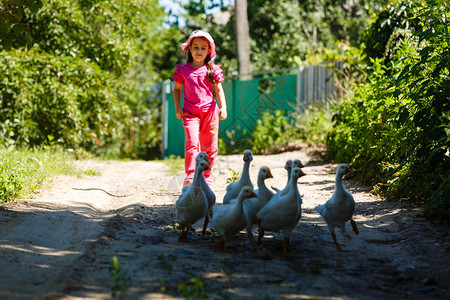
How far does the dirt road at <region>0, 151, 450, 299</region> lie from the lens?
306cm

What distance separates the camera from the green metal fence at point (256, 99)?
11.9 metres

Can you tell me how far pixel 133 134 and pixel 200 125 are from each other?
32.8 ft

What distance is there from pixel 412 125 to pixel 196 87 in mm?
2505

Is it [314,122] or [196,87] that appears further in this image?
[314,122]

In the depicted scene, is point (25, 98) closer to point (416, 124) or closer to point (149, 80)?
point (149, 80)

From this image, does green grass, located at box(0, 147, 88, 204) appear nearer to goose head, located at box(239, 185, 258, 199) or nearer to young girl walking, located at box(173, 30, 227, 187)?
young girl walking, located at box(173, 30, 227, 187)

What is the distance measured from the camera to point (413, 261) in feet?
12.5

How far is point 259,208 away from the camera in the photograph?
400cm

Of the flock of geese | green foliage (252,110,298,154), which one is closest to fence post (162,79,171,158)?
green foliage (252,110,298,154)

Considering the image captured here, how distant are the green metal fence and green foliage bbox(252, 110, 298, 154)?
0.40 meters

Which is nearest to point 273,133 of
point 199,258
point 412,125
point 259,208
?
point 412,125

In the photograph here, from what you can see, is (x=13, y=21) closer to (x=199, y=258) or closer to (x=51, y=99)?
(x=199, y=258)

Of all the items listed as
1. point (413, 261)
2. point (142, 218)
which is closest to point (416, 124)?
point (413, 261)

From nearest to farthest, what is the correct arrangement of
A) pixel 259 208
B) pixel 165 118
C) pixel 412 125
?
pixel 259 208
pixel 412 125
pixel 165 118
